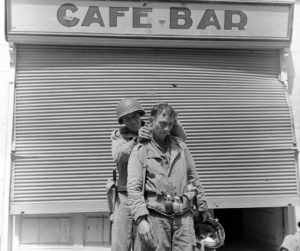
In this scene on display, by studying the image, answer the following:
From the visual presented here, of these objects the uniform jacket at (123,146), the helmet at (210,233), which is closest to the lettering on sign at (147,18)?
the uniform jacket at (123,146)

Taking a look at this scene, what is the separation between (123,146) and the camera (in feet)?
10.9

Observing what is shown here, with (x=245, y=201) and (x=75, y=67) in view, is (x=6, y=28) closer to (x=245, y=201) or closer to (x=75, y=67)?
(x=75, y=67)

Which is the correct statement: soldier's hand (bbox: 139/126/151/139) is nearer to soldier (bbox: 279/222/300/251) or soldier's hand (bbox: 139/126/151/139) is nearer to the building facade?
soldier (bbox: 279/222/300/251)

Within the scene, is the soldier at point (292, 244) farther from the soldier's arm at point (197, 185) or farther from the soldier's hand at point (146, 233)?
the soldier's hand at point (146, 233)

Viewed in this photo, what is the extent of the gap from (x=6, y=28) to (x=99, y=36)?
129cm

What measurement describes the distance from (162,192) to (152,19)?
3.15 metres

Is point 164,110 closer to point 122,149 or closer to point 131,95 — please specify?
point 122,149

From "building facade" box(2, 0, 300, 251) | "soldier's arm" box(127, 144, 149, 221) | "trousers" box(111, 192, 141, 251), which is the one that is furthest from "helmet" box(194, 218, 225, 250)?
"building facade" box(2, 0, 300, 251)

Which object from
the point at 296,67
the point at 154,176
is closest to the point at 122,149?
the point at 154,176

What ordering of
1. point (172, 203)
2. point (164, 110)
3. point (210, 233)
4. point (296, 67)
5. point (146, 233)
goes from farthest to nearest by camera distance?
point (296, 67)
point (210, 233)
point (164, 110)
point (172, 203)
point (146, 233)

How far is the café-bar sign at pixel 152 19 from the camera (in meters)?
4.98

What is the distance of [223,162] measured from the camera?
512cm

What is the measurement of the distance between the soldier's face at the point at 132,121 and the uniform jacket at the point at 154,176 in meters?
0.61

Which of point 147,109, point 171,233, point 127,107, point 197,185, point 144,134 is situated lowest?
point 171,233
